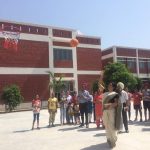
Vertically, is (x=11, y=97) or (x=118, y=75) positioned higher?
(x=118, y=75)

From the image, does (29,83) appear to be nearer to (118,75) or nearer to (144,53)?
(118,75)

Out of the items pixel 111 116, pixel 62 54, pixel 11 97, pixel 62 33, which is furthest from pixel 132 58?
pixel 111 116

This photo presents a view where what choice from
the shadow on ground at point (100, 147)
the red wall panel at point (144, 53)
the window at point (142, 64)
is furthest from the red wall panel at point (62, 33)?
the shadow on ground at point (100, 147)

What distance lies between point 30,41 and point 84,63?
9729mm

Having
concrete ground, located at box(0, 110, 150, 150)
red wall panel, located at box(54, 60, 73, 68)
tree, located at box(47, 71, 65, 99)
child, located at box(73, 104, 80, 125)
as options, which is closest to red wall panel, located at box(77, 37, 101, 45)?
red wall panel, located at box(54, 60, 73, 68)

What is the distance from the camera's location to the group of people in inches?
391

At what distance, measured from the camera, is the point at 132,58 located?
5866cm

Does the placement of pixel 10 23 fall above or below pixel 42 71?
above

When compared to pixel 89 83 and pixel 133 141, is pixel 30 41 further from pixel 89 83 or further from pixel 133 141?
pixel 133 141

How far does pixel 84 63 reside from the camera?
48.3 meters

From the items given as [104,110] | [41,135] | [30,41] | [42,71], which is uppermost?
[30,41]

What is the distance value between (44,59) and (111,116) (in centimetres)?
3423

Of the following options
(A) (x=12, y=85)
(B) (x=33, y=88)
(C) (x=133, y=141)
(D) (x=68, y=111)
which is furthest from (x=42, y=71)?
(C) (x=133, y=141)

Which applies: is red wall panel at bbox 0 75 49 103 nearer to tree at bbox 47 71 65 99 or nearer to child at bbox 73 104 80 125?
tree at bbox 47 71 65 99
